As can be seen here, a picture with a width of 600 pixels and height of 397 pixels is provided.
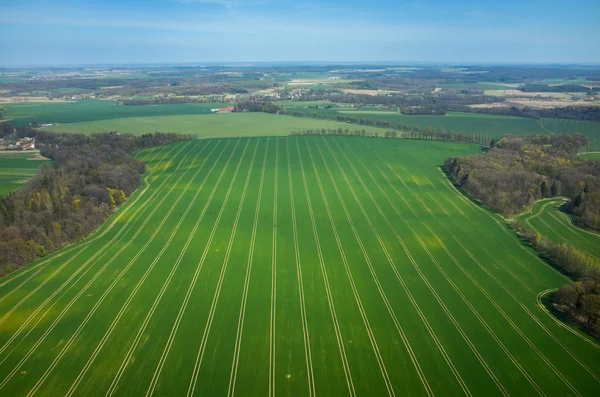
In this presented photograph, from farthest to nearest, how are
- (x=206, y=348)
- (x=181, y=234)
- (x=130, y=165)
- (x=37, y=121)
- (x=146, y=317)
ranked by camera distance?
1. (x=37, y=121)
2. (x=130, y=165)
3. (x=181, y=234)
4. (x=146, y=317)
5. (x=206, y=348)

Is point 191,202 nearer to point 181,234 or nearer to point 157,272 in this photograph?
point 181,234

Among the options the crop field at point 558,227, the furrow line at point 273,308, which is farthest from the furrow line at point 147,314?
the crop field at point 558,227

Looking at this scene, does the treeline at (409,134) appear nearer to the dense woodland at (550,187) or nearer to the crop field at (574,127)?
the dense woodland at (550,187)

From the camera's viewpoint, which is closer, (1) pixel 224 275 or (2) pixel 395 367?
(2) pixel 395 367

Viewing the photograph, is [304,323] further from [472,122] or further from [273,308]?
[472,122]

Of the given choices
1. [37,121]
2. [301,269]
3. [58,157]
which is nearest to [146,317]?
[301,269]

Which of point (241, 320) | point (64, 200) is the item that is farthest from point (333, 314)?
point (64, 200)
